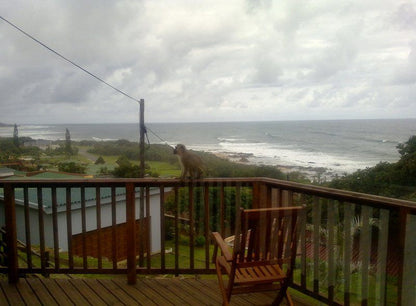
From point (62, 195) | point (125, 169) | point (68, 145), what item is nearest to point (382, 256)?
point (62, 195)

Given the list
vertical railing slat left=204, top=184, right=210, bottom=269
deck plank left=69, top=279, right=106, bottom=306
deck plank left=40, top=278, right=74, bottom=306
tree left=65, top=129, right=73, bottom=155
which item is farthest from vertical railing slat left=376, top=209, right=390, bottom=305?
tree left=65, top=129, right=73, bottom=155

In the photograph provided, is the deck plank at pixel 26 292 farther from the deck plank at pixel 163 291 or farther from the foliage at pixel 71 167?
the foliage at pixel 71 167

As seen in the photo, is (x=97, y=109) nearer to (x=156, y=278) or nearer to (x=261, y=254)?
(x=156, y=278)

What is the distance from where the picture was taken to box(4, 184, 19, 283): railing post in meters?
2.73

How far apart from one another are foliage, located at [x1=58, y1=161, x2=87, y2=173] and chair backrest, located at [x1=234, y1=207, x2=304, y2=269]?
405 centimetres

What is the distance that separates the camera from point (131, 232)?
280 cm

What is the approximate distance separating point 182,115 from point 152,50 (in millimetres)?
1588

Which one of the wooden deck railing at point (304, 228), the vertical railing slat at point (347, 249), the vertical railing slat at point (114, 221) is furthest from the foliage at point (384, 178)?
the vertical railing slat at point (114, 221)

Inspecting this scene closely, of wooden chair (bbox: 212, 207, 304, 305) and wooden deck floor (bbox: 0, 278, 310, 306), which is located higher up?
wooden chair (bbox: 212, 207, 304, 305)

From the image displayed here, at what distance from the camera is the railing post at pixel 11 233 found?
2734 millimetres

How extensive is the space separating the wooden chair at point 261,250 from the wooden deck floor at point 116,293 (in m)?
0.54

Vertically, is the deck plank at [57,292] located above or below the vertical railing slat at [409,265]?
below

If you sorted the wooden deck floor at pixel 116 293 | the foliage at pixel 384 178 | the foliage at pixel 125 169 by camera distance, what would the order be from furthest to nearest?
the foliage at pixel 384 178 < the foliage at pixel 125 169 < the wooden deck floor at pixel 116 293

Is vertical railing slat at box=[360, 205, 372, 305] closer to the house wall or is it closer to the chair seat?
the chair seat
